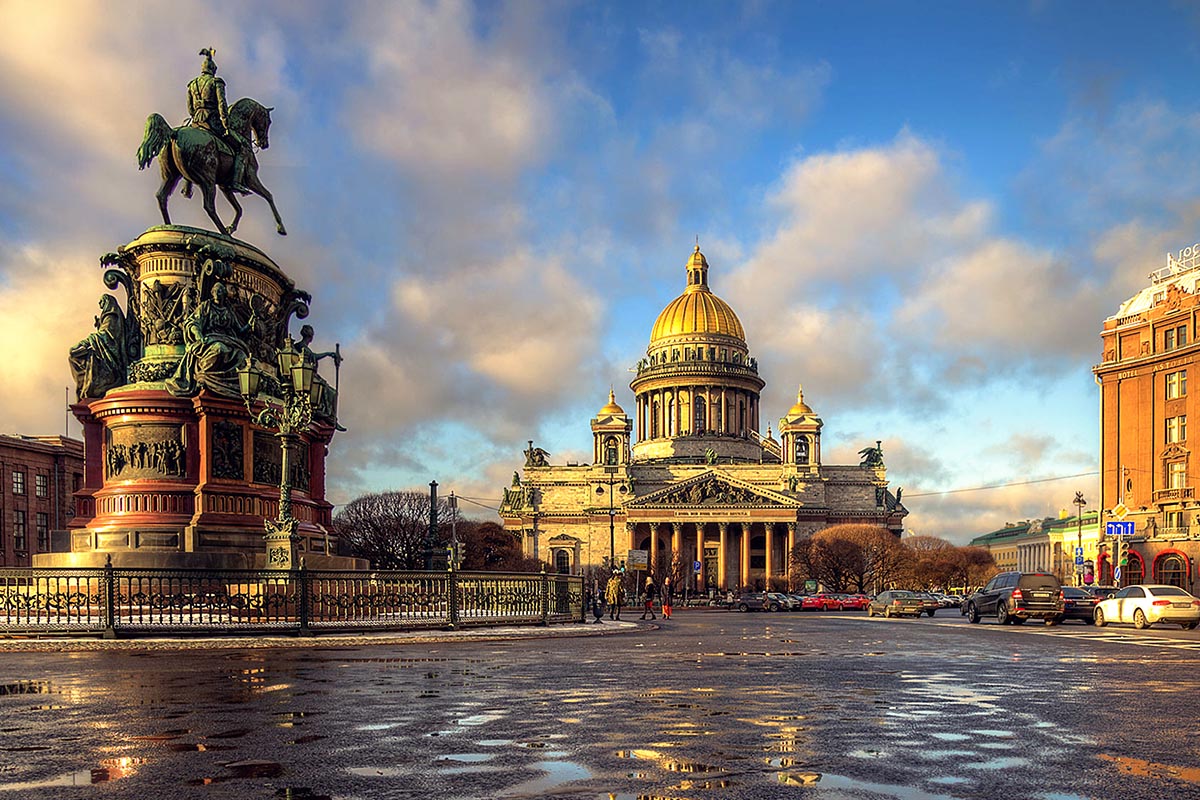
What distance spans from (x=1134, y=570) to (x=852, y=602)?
784 inches

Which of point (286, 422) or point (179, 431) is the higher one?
point (286, 422)

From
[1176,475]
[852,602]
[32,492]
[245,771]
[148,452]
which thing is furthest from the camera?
[32,492]

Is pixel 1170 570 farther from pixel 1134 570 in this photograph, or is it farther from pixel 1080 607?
pixel 1080 607

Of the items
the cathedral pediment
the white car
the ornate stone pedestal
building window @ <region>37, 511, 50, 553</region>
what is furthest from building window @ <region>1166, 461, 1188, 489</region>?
building window @ <region>37, 511, 50, 553</region>

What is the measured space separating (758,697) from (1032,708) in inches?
122

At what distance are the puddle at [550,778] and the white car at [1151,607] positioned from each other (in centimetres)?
3324

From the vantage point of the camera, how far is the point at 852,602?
77500mm

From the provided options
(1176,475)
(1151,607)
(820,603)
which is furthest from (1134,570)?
(1151,607)

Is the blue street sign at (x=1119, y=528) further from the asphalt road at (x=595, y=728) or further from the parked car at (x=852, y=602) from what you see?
the asphalt road at (x=595, y=728)

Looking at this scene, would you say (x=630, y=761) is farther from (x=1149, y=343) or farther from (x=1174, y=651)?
(x=1149, y=343)

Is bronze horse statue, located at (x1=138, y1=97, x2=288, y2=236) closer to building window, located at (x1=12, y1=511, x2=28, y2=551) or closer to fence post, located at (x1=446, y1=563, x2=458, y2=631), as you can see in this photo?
fence post, located at (x1=446, y1=563, x2=458, y2=631)

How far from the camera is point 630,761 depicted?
29.0 feet

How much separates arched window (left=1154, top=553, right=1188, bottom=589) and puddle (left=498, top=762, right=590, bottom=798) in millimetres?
76370

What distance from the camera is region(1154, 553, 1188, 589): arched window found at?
7444cm
